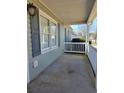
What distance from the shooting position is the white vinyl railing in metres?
9.17

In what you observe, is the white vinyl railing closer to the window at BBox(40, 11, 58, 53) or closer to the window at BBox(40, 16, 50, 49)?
the window at BBox(40, 11, 58, 53)

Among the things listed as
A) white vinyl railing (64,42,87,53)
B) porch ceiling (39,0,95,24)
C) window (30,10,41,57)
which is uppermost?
porch ceiling (39,0,95,24)

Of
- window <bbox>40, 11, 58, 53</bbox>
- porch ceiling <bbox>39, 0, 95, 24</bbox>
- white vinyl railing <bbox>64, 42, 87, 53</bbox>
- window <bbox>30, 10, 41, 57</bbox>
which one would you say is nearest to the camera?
window <bbox>30, 10, 41, 57</bbox>

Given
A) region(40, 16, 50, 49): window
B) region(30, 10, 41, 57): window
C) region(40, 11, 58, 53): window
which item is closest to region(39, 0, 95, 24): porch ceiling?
region(40, 11, 58, 53): window

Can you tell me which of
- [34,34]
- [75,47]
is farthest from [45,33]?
[75,47]

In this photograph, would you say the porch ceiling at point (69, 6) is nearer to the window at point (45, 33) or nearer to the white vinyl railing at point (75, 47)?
the window at point (45, 33)

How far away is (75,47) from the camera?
9.51 m
